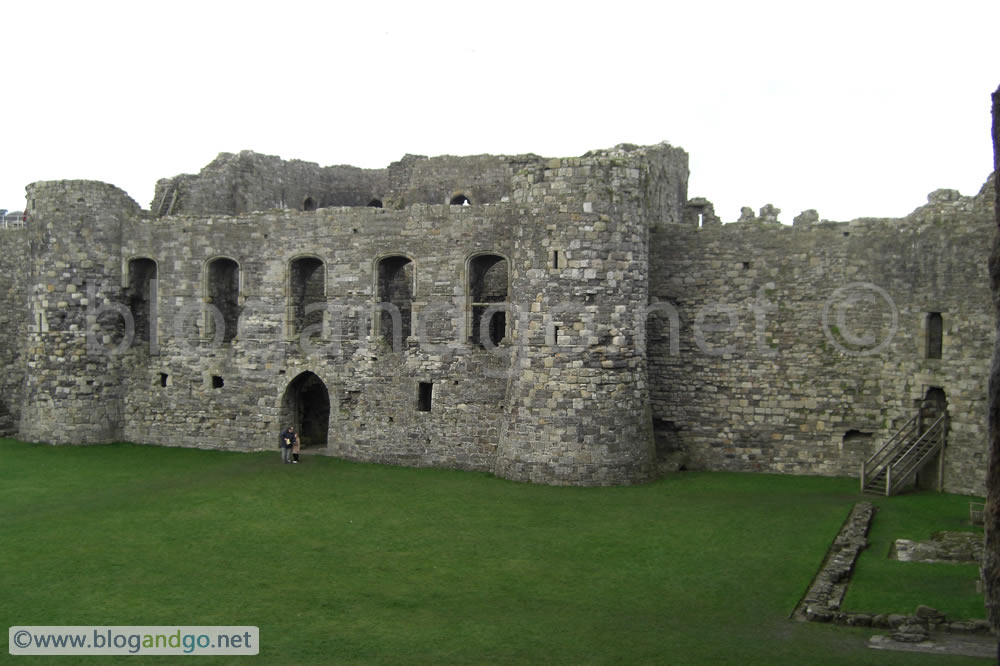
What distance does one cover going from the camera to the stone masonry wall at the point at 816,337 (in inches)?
767

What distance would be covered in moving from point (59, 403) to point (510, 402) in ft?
43.4

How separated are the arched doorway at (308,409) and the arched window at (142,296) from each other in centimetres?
463

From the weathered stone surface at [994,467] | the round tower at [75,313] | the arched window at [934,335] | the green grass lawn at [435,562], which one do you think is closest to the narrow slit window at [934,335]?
the arched window at [934,335]

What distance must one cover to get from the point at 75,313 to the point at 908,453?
2113cm

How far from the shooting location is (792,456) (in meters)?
21.4

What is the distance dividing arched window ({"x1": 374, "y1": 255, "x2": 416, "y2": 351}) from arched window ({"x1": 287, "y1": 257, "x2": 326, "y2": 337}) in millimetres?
1511

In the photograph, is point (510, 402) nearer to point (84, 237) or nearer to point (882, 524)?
point (882, 524)

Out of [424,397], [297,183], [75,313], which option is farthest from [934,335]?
[75,313]

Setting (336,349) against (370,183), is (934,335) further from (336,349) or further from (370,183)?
(370,183)

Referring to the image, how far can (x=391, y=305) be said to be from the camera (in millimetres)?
23875

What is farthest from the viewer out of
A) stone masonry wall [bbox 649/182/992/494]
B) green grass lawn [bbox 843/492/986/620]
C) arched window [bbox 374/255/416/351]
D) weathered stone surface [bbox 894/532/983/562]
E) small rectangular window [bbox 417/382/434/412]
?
arched window [bbox 374/255/416/351]

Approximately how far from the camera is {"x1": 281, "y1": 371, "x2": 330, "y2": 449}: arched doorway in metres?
25.3

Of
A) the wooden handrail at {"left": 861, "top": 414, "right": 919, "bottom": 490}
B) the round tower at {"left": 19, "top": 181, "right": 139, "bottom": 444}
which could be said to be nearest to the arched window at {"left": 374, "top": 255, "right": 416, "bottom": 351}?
the round tower at {"left": 19, "top": 181, "right": 139, "bottom": 444}

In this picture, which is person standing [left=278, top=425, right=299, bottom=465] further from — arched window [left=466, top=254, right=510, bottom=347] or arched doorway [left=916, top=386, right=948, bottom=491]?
arched doorway [left=916, top=386, right=948, bottom=491]
